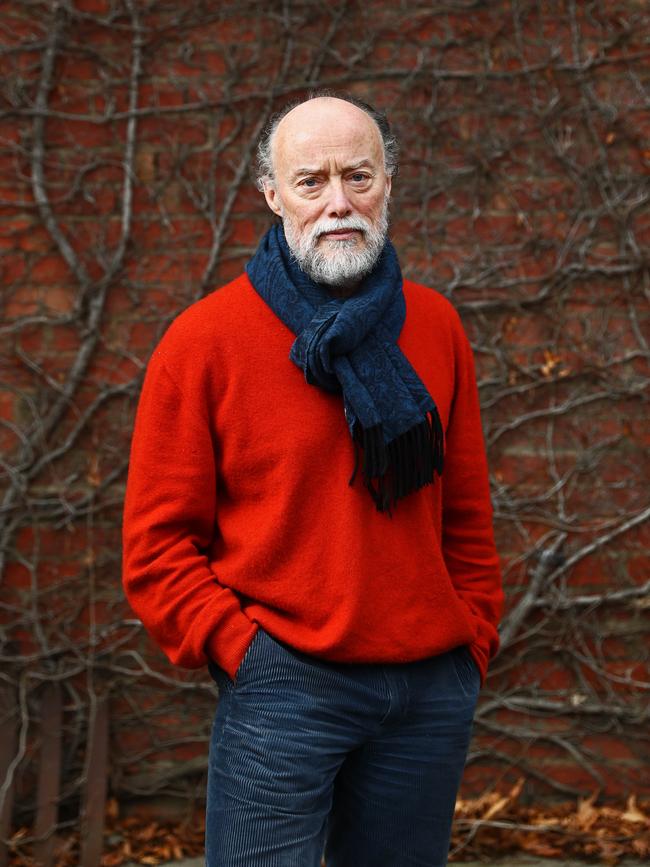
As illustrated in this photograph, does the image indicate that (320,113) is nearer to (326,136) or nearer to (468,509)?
(326,136)

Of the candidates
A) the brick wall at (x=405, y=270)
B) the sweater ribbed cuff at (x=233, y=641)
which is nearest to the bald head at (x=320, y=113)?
the sweater ribbed cuff at (x=233, y=641)

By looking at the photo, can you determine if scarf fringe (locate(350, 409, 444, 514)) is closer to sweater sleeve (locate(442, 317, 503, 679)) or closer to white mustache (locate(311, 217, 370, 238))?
sweater sleeve (locate(442, 317, 503, 679))

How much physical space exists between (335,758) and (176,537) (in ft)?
1.56

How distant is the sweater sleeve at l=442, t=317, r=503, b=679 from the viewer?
2086 mm

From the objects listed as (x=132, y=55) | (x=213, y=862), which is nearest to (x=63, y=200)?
(x=132, y=55)

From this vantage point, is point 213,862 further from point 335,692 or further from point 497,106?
point 497,106

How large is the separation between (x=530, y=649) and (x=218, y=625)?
186 centimetres

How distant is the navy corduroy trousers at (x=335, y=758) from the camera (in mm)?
1744

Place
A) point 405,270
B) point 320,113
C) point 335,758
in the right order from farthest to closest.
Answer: point 405,270
point 320,113
point 335,758

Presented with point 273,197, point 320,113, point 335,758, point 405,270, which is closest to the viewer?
point 335,758

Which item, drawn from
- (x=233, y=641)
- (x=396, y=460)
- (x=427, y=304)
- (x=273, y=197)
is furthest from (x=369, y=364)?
(x=233, y=641)

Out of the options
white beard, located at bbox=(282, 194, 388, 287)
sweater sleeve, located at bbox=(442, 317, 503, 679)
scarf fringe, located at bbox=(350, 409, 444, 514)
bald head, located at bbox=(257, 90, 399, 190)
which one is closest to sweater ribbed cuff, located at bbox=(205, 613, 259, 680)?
scarf fringe, located at bbox=(350, 409, 444, 514)

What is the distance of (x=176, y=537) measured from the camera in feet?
6.09

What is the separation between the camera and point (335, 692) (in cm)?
177
